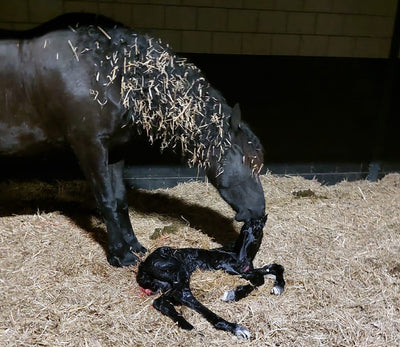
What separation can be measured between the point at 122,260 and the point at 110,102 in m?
1.18

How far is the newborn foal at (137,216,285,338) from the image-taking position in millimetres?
2545

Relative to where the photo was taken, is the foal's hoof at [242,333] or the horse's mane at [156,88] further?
the horse's mane at [156,88]

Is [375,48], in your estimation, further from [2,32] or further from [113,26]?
[2,32]

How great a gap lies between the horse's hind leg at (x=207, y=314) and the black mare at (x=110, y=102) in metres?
0.73

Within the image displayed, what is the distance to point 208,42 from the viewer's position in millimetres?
4422

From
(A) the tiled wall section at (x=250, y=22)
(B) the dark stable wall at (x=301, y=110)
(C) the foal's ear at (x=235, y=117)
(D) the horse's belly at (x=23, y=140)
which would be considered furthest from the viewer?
(B) the dark stable wall at (x=301, y=110)

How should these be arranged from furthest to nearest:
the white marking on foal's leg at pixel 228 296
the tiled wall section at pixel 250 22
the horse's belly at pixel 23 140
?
the tiled wall section at pixel 250 22 → the horse's belly at pixel 23 140 → the white marking on foal's leg at pixel 228 296

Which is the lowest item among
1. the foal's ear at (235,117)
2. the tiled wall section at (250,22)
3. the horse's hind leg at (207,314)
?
the horse's hind leg at (207,314)

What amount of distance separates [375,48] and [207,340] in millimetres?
3949

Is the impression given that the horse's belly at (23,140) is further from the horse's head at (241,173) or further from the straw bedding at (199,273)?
the horse's head at (241,173)

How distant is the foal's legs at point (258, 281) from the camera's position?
2762mm

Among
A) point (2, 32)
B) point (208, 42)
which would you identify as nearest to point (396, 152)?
point (208, 42)

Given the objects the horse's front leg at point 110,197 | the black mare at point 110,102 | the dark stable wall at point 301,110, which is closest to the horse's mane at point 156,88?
the black mare at point 110,102

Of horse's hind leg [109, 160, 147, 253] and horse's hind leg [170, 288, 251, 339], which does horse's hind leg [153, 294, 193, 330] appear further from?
horse's hind leg [109, 160, 147, 253]
